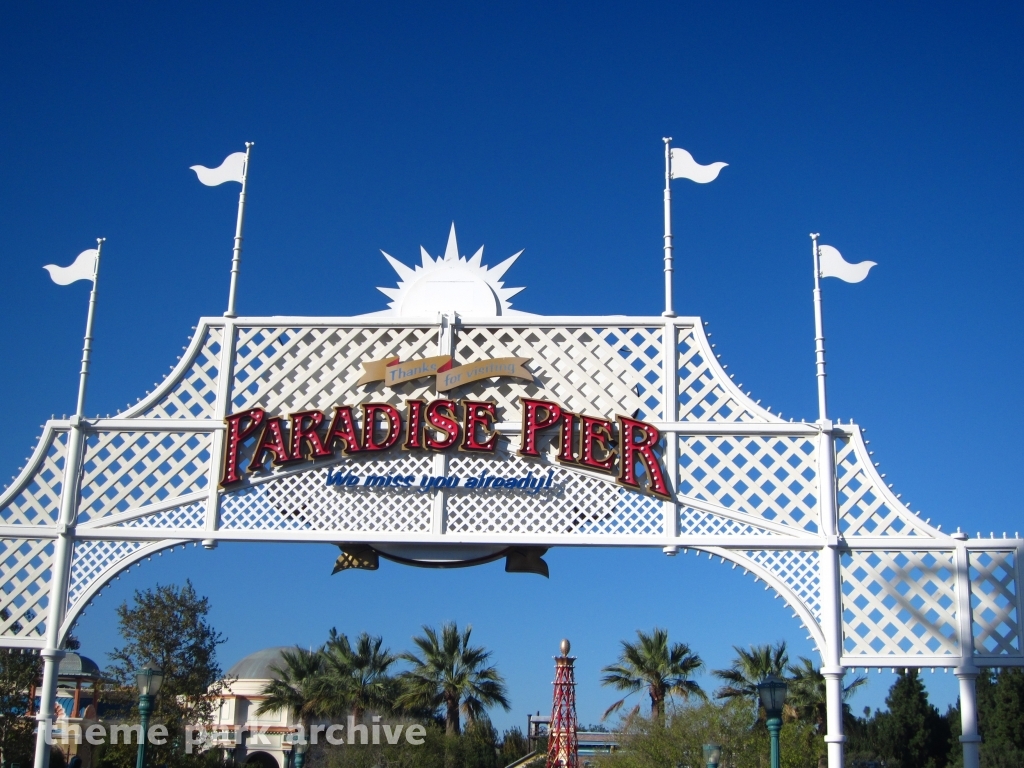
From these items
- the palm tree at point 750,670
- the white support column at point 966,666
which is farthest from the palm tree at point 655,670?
the white support column at point 966,666

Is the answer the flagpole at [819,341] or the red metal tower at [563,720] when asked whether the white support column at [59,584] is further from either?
the red metal tower at [563,720]

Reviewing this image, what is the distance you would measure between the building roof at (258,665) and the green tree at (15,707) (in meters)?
21.7

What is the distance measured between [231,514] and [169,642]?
12.8 m

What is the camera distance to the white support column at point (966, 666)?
35.2 feet

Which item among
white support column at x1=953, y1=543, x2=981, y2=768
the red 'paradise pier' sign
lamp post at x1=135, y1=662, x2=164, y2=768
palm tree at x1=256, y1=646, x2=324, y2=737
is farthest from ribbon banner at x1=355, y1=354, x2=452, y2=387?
palm tree at x1=256, y1=646, x2=324, y2=737

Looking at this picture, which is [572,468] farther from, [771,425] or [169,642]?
[169,642]

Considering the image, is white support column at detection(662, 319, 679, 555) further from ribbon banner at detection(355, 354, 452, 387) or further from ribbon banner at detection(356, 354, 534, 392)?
ribbon banner at detection(355, 354, 452, 387)

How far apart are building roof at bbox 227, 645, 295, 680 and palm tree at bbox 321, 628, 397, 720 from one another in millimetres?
17821

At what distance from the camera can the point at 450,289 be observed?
1221 centimetres

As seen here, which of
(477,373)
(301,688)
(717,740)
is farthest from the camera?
(301,688)

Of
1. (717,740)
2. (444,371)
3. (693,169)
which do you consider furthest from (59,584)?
(717,740)

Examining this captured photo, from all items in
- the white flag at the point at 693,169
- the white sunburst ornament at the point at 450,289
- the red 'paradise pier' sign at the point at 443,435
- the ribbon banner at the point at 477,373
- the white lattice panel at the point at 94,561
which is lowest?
the white lattice panel at the point at 94,561

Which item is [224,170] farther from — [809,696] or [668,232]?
[809,696]

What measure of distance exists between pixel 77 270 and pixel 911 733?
2827 cm
